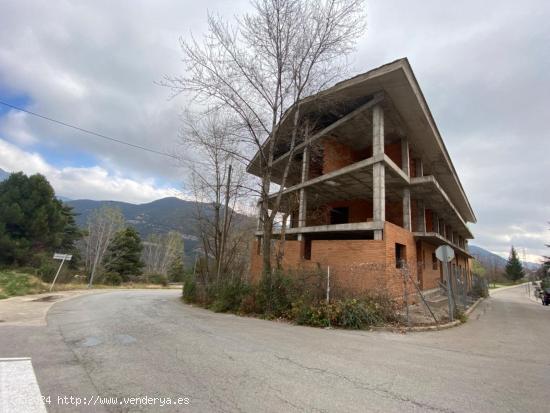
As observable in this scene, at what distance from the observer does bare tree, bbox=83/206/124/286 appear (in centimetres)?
3894

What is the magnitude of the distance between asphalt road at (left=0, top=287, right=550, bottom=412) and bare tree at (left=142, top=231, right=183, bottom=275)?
162ft

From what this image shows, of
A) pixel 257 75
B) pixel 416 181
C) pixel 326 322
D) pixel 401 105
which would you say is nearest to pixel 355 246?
pixel 326 322

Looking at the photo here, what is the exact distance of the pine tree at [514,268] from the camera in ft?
273

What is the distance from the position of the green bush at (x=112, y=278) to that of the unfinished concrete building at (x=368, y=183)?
24.8 m

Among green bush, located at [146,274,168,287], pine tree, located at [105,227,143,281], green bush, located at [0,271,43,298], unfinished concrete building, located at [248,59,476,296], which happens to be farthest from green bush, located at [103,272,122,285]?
unfinished concrete building, located at [248,59,476,296]

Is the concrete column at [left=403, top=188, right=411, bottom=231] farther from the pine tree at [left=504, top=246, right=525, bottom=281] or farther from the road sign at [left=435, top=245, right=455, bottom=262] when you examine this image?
the pine tree at [left=504, top=246, right=525, bottom=281]

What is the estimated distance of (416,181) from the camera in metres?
16.0

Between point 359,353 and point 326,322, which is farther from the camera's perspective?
Result: point 326,322

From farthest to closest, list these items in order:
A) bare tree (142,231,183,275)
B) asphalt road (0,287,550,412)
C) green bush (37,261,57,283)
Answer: bare tree (142,231,183,275) → green bush (37,261,57,283) → asphalt road (0,287,550,412)

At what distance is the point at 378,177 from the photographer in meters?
13.4

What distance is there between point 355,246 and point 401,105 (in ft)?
24.5

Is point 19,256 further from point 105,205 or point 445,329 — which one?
point 445,329

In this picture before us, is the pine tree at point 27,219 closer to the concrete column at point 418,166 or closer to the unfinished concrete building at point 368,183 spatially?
the unfinished concrete building at point 368,183

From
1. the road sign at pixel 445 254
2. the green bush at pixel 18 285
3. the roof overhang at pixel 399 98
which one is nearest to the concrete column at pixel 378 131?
the roof overhang at pixel 399 98
